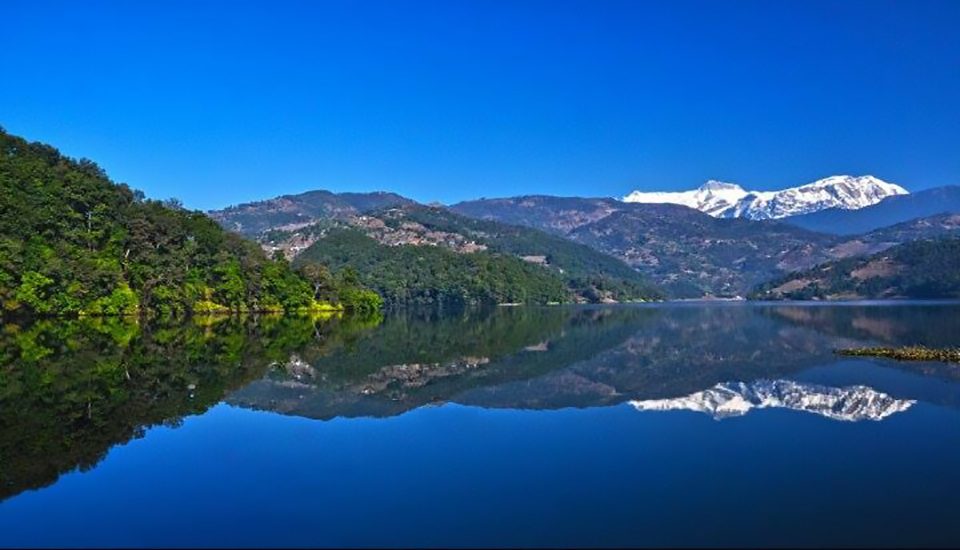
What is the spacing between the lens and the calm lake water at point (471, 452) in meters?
14.8

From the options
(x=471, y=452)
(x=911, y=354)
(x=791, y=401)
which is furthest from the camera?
(x=911, y=354)

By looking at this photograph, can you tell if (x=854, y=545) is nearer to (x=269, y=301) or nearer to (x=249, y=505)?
(x=249, y=505)

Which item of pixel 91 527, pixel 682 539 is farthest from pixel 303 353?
pixel 682 539

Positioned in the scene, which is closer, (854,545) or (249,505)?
(854,545)

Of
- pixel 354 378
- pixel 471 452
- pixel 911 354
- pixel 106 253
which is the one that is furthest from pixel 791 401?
pixel 106 253

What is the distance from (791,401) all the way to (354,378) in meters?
21.9

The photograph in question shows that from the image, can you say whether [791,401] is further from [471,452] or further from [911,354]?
[911,354]

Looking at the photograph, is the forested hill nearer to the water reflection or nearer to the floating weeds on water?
the water reflection

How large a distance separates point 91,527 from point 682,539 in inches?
447

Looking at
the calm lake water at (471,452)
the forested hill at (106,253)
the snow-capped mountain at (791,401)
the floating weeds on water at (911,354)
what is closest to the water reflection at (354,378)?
the snow-capped mountain at (791,401)

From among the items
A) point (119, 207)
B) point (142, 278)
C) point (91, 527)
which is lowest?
point (91, 527)

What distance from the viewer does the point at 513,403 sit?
33406 mm

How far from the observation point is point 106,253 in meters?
99.5

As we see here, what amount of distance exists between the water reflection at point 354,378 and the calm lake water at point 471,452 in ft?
0.72
